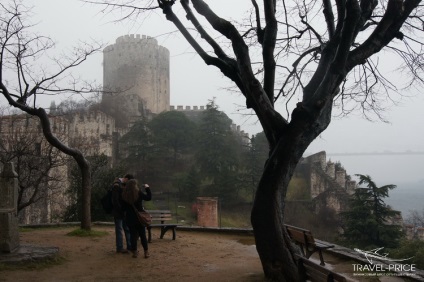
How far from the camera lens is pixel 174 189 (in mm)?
32656

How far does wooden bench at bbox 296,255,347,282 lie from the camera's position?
3.68 m

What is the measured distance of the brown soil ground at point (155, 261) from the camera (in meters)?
5.97

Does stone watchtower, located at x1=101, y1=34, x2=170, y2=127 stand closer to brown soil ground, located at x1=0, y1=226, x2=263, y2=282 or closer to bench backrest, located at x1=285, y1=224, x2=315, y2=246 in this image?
brown soil ground, located at x1=0, y1=226, x2=263, y2=282

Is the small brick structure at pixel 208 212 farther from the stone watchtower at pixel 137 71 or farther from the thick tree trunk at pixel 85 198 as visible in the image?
the stone watchtower at pixel 137 71

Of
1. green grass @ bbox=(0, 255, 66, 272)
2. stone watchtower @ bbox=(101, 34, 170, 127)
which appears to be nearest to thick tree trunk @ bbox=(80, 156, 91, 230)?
green grass @ bbox=(0, 255, 66, 272)

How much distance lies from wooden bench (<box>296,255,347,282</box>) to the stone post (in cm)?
489

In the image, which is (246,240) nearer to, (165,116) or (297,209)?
(297,209)

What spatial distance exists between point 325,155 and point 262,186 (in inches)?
1265

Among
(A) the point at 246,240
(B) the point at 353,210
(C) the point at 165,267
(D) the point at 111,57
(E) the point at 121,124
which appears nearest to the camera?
(C) the point at 165,267

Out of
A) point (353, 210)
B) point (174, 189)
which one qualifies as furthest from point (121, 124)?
point (353, 210)

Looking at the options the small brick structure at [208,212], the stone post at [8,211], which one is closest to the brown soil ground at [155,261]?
the stone post at [8,211]

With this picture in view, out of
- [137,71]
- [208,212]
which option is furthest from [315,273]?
[137,71]

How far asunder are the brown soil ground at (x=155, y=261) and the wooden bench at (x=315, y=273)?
1203mm

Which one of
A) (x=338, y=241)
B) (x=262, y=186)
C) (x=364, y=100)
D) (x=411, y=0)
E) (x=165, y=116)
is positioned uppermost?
(x=165, y=116)
